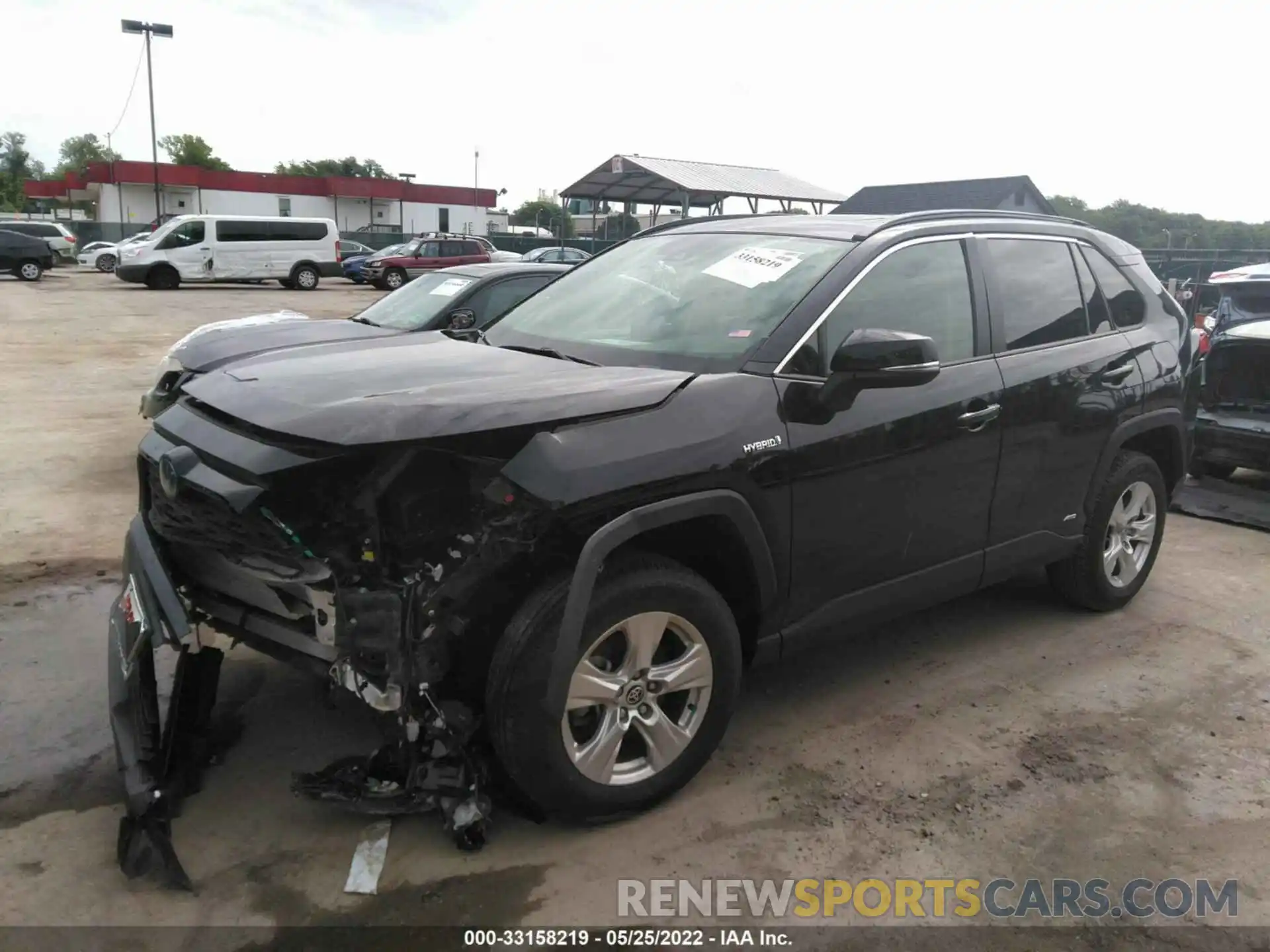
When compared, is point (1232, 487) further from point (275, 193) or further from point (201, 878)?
point (275, 193)

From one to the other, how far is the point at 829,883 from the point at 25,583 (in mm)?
4137

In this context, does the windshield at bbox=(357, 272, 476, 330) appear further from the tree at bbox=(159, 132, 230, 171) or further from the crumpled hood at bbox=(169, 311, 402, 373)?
the tree at bbox=(159, 132, 230, 171)

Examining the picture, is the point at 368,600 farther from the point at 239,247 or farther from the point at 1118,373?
Answer: the point at 239,247

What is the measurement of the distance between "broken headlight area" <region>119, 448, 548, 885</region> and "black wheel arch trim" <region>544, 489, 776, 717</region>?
6.5 inches

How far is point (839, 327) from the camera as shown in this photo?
3.33m

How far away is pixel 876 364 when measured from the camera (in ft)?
9.92

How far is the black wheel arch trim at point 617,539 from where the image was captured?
2.59 metres

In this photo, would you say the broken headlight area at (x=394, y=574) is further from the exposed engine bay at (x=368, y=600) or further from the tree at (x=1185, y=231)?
the tree at (x=1185, y=231)

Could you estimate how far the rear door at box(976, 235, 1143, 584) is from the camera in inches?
152

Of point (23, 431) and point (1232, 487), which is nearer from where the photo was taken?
point (1232, 487)

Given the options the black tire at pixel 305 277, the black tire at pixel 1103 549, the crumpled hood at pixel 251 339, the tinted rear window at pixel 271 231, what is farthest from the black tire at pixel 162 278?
the black tire at pixel 1103 549

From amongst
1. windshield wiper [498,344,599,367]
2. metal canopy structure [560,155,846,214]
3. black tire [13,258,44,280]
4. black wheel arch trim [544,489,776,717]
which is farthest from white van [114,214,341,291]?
black wheel arch trim [544,489,776,717]

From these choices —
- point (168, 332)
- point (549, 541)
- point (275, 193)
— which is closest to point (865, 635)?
point (549, 541)

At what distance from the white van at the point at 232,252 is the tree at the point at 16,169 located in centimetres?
6383
